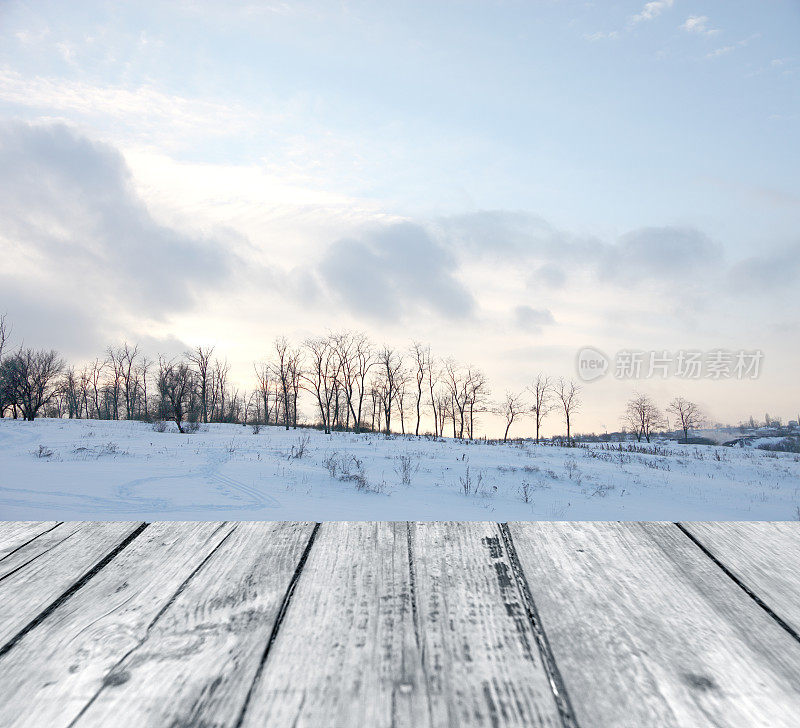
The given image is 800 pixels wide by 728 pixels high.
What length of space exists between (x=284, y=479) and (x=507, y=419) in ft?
165

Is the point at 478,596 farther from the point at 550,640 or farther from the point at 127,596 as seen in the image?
the point at 127,596

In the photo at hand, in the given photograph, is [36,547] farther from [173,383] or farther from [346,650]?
[173,383]

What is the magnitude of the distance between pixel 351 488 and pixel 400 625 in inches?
371

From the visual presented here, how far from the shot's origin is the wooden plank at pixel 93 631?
0.70m

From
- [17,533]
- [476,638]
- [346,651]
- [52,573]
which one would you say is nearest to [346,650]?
[346,651]

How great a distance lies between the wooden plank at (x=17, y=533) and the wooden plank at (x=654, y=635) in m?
1.25

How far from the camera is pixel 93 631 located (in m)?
0.87

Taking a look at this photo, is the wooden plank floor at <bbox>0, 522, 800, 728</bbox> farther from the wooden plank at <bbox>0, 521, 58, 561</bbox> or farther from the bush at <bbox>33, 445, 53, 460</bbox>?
the bush at <bbox>33, 445, 53, 460</bbox>

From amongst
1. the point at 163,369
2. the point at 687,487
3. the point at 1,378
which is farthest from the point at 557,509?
the point at 1,378

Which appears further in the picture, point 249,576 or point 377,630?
point 249,576

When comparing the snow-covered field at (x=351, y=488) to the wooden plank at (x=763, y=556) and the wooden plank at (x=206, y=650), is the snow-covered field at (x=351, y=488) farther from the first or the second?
the wooden plank at (x=206, y=650)

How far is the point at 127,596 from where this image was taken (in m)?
0.99

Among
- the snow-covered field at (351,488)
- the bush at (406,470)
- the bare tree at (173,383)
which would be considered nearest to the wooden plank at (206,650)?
the snow-covered field at (351,488)

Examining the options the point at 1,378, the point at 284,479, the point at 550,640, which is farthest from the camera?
the point at 1,378
